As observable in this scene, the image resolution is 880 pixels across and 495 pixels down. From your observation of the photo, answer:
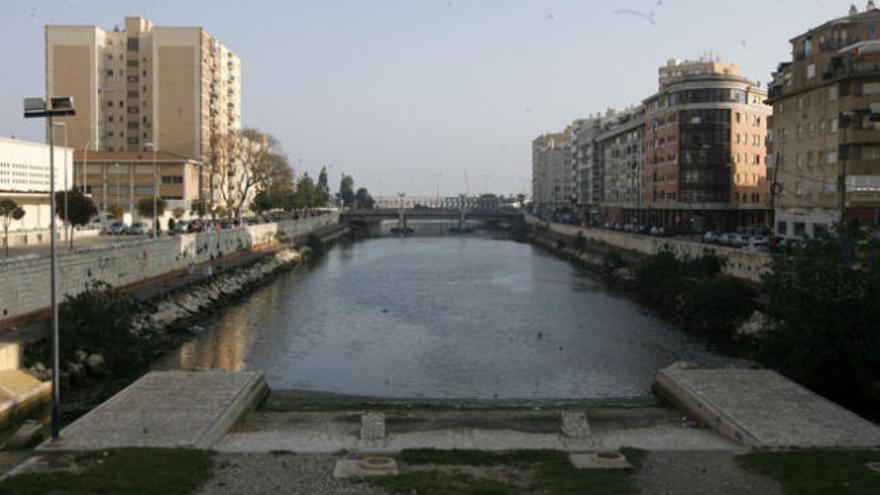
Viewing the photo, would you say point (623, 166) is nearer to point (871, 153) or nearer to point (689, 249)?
point (689, 249)

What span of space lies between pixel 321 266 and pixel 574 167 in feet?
308

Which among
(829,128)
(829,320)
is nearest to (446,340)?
(829,320)

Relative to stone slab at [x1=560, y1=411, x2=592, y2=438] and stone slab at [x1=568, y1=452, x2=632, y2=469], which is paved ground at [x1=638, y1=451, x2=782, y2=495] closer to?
stone slab at [x1=568, y1=452, x2=632, y2=469]

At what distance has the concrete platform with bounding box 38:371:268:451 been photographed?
17.3 meters

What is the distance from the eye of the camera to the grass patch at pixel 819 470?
14.3 m

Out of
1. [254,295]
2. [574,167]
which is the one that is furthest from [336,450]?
[574,167]

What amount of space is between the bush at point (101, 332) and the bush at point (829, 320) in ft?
68.8

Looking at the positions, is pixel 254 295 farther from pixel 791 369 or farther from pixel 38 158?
pixel 791 369

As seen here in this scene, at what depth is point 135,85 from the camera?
108m

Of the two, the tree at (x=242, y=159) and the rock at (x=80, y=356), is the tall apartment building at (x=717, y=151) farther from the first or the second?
the rock at (x=80, y=356)

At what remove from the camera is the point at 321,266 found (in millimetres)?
83000

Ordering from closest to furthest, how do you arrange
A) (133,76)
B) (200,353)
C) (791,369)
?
(791,369) < (200,353) < (133,76)

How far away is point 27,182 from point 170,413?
4354 centimetres

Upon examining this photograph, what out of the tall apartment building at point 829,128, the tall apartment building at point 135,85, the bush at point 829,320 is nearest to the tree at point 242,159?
the tall apartment building at point 135,85
